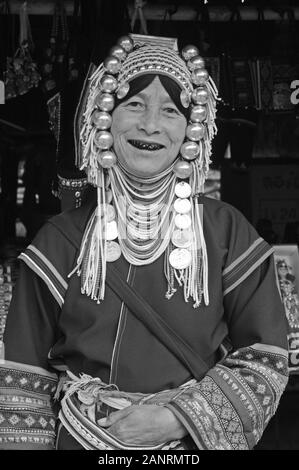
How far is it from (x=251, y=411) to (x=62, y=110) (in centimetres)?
174

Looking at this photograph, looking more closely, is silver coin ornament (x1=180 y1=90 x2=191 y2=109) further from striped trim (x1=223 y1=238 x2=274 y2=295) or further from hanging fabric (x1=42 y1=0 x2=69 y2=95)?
hanging fabric (x1=42 y1=0 x2=69 y2=95)

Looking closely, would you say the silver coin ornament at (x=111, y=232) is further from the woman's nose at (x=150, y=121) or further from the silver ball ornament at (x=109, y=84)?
the silver ball ornament at (x=109, y=84)

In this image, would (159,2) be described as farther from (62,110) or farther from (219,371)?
(219,371)

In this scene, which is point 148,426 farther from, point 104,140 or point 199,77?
point 199,77

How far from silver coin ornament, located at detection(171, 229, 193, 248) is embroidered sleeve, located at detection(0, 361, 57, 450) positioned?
1.79 feet

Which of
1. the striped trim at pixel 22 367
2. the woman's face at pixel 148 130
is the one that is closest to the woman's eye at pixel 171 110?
the woman's face at pixel 148 130

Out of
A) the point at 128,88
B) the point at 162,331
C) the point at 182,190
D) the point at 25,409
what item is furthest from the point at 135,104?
the point at 25,409

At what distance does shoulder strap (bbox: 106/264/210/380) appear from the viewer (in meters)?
2.07

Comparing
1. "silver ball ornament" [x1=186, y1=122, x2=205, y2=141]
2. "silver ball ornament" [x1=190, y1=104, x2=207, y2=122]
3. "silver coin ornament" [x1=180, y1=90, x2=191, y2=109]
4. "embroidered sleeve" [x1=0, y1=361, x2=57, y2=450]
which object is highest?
"silver coin ornament" [x1=180, y1=90, x2=191, y2=109]

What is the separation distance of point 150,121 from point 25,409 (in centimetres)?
90

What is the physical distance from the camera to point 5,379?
2.13m

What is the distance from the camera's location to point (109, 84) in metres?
2.19

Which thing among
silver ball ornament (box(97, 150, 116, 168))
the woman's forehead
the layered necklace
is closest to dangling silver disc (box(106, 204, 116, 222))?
the layered necklace

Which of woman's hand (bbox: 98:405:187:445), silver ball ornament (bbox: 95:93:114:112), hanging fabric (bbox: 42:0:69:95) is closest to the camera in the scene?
woman's hand (bbox: 98:405:187:445)
